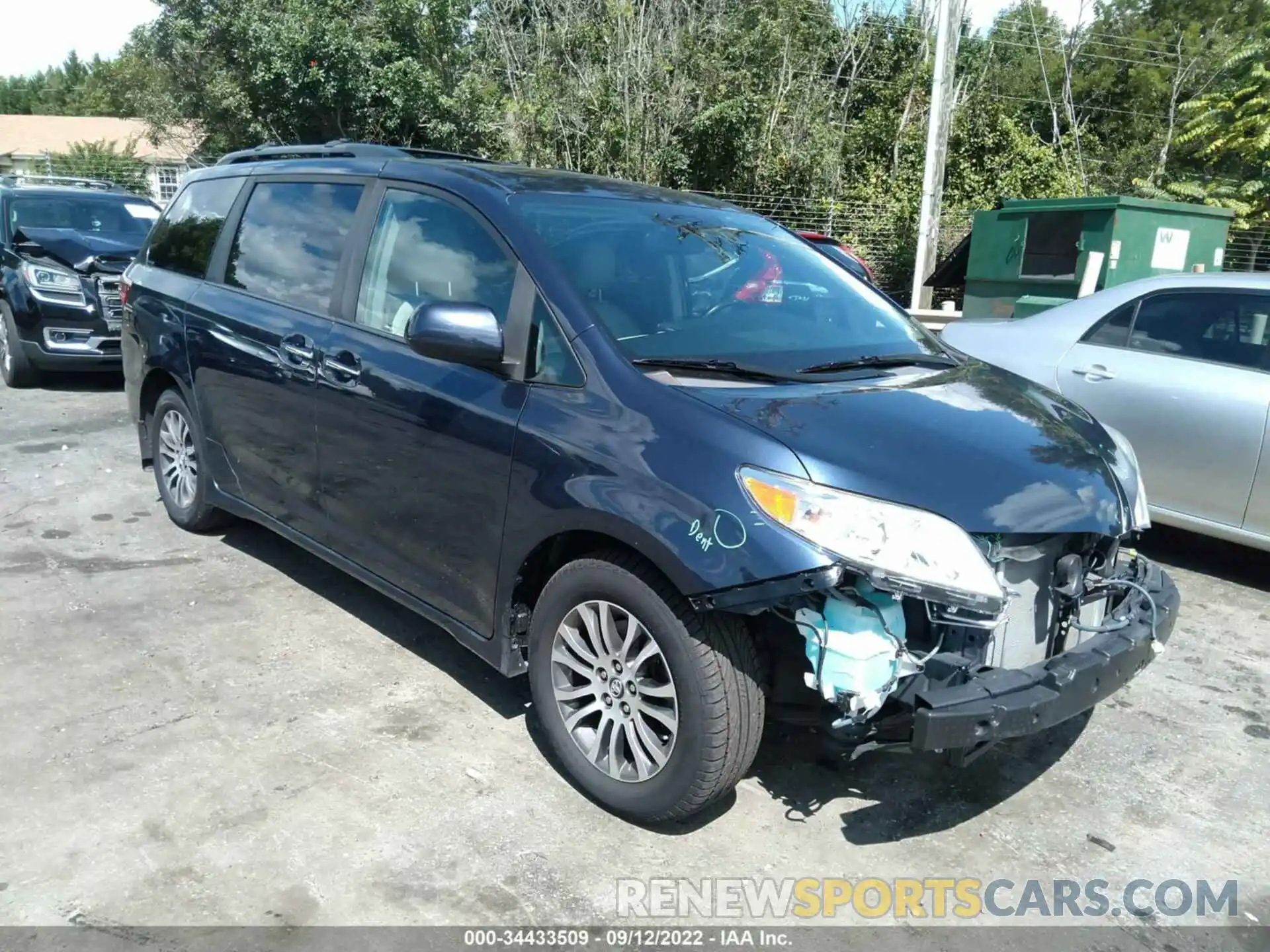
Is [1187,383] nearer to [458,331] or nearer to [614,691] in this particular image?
[614,691]

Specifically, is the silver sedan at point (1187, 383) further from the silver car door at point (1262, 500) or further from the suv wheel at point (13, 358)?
the suv wheel at point (13, 358)

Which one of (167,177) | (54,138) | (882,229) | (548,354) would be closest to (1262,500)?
(548,354)

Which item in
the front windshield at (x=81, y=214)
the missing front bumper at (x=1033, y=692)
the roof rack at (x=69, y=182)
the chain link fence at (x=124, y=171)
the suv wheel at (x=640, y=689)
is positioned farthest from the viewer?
the chain link fence at (x=124, y=171)

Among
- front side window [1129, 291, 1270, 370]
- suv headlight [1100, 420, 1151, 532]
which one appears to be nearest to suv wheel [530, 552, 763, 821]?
suv headlight [1100, 420, 1151, 532]

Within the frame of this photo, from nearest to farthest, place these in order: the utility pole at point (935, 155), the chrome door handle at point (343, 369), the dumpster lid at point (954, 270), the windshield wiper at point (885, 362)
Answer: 1. the windshield wiper at point (885, 362)
2. the chrome door handle at point (343, 369)
3. the dumpster lid at point (954, 270)
4. the utility pole at point (935, 155)

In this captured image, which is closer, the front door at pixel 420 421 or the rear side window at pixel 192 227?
the front door at pixel 420 421

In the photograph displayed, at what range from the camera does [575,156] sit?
19766 millimetres

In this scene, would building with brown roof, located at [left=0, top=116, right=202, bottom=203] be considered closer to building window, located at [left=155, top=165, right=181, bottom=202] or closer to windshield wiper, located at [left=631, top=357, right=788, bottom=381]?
building window, located at [left=155, top=165, right=181, bottom=202]

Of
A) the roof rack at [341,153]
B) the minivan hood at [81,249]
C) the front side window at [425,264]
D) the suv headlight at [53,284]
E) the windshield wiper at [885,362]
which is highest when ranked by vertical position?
the roof rack at [341,153]

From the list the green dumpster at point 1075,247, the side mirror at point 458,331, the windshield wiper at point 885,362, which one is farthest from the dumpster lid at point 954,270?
the side mirror at point 458,331

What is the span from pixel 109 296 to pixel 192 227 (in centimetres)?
463

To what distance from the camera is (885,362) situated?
3570 mm

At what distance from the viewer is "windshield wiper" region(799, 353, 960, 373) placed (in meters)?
3.36

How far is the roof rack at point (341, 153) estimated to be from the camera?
4.20m
